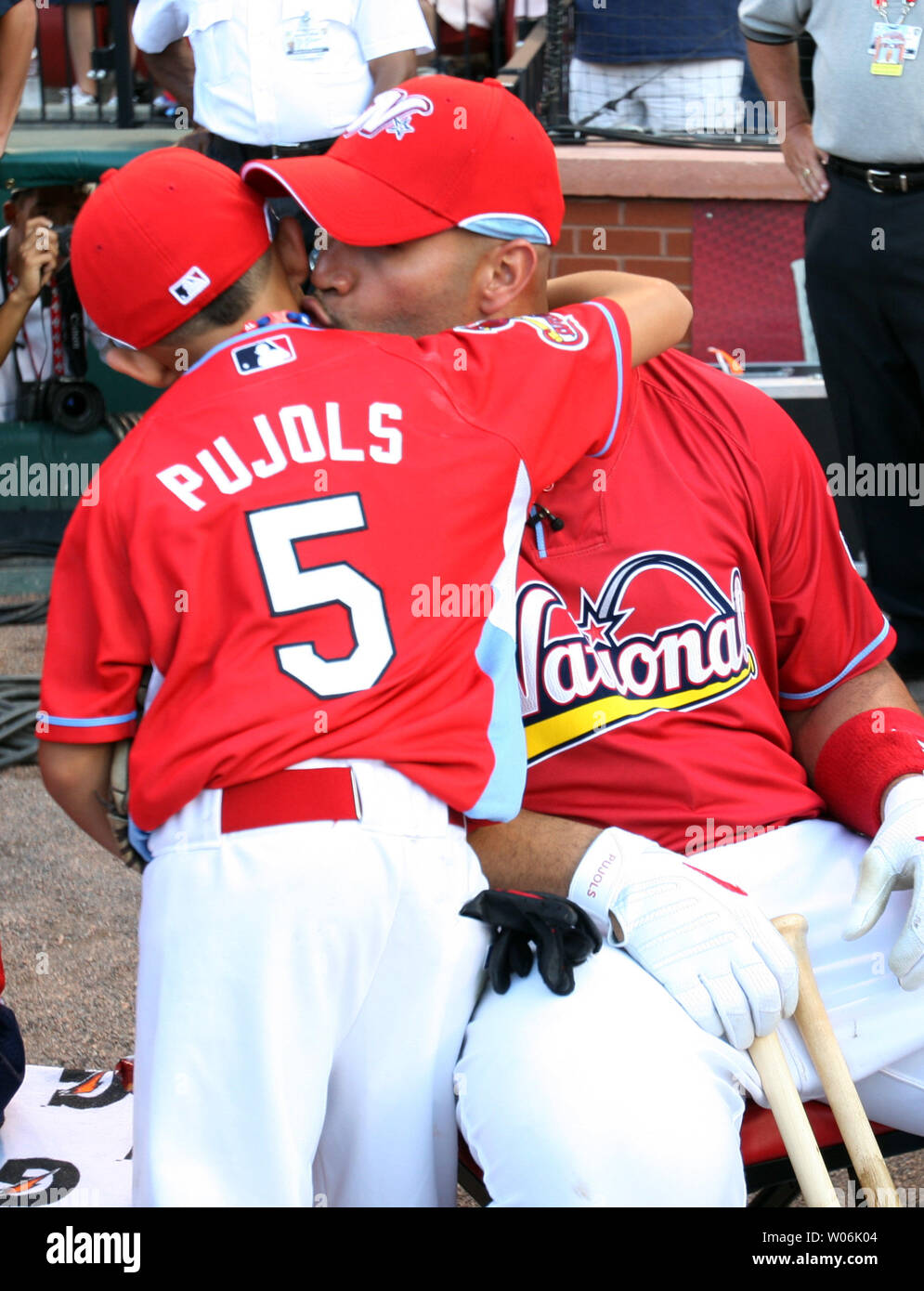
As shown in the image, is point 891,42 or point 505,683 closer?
point 505,683

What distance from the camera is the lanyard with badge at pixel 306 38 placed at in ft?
15.3

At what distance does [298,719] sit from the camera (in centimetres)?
165

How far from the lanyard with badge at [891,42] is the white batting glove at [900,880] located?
9.05ft

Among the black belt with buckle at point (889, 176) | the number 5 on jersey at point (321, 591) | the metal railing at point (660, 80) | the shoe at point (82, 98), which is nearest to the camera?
the number 5 on jersey at point (321, 591)

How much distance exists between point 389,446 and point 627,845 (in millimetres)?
591

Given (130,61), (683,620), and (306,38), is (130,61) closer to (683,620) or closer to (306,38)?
(306,38)

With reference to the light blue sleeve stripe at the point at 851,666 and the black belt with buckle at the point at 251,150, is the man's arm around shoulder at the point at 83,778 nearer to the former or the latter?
the light blue sleeve stripe at the point at 851,666

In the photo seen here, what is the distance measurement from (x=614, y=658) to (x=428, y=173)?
0.73 metres

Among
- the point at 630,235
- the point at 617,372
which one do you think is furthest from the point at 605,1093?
the point at 630,235

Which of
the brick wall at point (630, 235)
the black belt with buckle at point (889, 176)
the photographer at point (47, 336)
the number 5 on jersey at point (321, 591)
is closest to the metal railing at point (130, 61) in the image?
the brick wall at point (630, 235)

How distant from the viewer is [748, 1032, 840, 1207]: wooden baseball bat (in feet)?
5.42

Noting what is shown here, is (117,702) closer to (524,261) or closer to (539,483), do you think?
(539,483)

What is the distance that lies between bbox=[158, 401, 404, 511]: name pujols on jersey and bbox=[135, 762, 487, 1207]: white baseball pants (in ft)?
1.14

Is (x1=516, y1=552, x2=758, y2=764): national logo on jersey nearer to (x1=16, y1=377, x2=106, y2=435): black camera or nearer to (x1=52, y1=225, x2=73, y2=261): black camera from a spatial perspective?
(x1=52, y1=225, x2=73, y2=261): black camera
